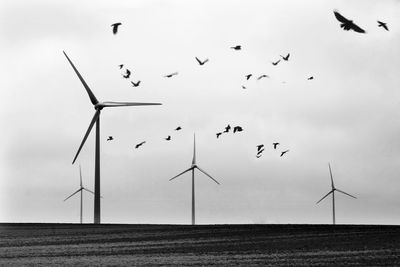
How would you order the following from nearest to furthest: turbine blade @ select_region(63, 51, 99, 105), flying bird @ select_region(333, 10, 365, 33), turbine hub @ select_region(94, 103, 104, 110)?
flying bird @ select_region(333, 10, 365, 33), turbine blade @ select_region(63, 51, 99, 105), turbine hub @ select_region(94, 103, 104, 110)

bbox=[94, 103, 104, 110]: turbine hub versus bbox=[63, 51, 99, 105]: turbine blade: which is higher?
bbox=[63, 51, 99, 105]: turbine blade

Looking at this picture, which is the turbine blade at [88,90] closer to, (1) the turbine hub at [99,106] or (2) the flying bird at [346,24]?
(1) the turbine hub at [99,106]

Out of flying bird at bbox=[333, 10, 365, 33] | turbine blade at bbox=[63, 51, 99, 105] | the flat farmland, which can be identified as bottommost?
the flat farmland

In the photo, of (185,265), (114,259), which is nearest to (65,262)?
(114,259)

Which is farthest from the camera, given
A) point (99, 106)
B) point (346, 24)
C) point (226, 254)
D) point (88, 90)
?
point (99, 106)

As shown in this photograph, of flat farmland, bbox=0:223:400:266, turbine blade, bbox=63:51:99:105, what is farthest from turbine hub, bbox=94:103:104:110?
flat farmland, bbox=0:223:400:266

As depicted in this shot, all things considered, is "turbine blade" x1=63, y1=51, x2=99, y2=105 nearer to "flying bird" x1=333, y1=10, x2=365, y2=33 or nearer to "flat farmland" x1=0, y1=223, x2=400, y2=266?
"flat farmland" x1=0, y1=223, x2=400, y2=266

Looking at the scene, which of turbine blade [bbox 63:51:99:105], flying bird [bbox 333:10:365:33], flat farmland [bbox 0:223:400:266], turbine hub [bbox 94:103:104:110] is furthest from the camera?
turbine hub [bbox 94:103:104:110]

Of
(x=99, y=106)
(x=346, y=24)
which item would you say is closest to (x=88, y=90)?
(x=99, y=106)

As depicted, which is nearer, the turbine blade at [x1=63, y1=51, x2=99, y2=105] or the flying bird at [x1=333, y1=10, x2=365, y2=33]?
the flying bird at [x1=333, y1=10, x2=365, y2=33]

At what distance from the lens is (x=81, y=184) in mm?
141375

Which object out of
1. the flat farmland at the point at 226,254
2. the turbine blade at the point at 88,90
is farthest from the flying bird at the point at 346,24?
the turbine blade at the point at 88,90

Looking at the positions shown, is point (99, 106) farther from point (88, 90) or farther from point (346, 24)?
point (346, 24)

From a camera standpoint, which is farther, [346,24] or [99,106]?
[99,106]
